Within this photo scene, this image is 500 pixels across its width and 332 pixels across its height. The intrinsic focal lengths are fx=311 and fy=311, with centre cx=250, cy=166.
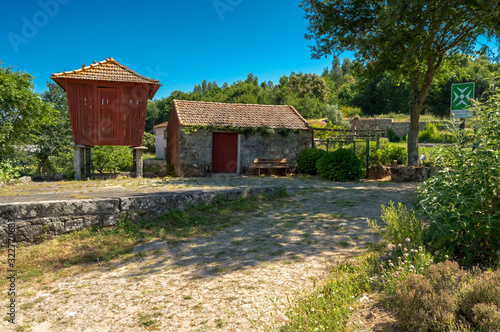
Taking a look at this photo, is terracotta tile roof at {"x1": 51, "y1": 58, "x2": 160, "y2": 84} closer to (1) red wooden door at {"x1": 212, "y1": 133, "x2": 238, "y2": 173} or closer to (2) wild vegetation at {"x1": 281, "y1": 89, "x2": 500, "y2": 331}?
(1) red wooden door at {"x1": 212, "y1": 133, "x2": 238, "y2": 173}

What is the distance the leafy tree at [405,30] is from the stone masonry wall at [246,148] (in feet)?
17.0

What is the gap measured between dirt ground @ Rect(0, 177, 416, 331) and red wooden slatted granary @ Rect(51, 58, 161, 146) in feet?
31.9

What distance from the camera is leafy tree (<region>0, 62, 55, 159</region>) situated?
14.4 meters

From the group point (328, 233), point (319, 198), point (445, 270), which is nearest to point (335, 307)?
point (445, 270)

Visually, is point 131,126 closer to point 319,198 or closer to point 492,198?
point 319,198

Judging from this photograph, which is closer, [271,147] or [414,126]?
[414,126]

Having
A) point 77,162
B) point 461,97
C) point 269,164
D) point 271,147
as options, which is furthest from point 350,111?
point 77,162

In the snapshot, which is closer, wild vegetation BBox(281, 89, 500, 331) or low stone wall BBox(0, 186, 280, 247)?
wild vegetation BBox(281, 89, 500, 331)

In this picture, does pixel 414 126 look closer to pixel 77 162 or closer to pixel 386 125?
pixel 77 162

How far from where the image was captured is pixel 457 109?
24.6ft

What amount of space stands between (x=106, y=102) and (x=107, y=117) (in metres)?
0.64

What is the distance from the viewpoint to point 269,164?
16.5 metres

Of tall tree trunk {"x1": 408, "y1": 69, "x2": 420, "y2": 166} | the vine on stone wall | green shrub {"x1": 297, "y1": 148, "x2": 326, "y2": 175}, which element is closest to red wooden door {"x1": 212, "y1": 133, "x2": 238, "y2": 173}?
the vine on stone wall

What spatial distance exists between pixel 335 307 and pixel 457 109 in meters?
6.98
